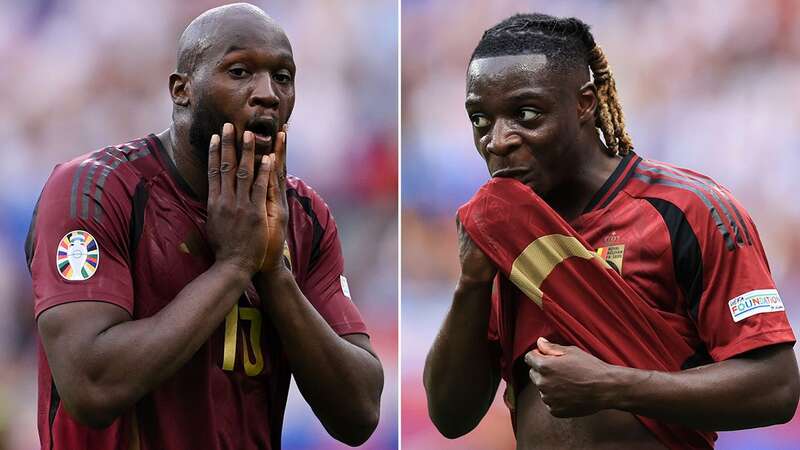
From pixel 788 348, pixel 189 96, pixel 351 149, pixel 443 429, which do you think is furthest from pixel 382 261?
pixel 788 348

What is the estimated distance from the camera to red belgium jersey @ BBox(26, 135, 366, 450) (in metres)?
2.36

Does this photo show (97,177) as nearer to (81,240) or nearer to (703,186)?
(81,240)

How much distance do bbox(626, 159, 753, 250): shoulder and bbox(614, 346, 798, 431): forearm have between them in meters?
0.28

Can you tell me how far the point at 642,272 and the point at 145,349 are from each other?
1.13 m

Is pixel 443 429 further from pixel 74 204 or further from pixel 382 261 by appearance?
pixel 382 261

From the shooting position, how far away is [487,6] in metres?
4.41

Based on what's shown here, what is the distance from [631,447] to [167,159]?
1.31 m

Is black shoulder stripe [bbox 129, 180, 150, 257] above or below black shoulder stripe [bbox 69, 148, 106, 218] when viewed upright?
below

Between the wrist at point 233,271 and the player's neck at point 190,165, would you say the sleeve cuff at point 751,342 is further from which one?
the player's neck at point 190,165

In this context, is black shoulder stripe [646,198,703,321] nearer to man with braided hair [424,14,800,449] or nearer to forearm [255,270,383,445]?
man with braided hair [424,14,800,449]

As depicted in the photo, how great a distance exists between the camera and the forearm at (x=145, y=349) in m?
2.27

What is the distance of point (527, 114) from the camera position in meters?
2.56

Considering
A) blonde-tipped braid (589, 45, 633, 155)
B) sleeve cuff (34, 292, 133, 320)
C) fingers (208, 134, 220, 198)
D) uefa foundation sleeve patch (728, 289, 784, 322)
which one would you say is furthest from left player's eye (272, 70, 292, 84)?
uefa foundation sleeve patch (728, 289, 784, 322)

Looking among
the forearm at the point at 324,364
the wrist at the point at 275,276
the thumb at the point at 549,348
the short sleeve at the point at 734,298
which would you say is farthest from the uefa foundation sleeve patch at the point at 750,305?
the wrist at the point at 275,276
